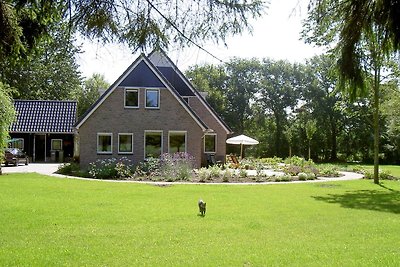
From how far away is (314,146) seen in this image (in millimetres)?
53219

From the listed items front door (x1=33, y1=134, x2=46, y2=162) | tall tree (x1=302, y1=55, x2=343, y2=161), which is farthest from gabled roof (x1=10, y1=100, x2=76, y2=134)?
tall tree (x1=302, y1=55, x2=343, y2=161)

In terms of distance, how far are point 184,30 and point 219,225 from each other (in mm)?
6254

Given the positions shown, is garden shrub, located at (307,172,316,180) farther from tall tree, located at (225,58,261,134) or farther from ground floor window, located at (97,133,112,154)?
tall tree, located at (225,58,261,134)

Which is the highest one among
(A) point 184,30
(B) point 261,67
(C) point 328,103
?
(B) point 261,67

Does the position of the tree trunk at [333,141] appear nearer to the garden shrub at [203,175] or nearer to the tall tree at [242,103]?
the tall tree at [242,103]

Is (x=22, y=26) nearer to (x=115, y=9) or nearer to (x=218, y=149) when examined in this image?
(x=115, y=9)

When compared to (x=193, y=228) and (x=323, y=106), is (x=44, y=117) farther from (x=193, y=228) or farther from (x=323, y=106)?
(x=193, y=228)

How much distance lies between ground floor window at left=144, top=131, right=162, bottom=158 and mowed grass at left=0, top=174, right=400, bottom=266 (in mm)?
10880

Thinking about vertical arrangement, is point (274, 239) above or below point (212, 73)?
below

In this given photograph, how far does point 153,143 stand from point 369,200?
15409mm

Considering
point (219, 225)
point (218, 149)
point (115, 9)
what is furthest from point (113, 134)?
point (115, 9)

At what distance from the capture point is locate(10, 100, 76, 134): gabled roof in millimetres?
38688

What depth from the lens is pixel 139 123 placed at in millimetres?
28172

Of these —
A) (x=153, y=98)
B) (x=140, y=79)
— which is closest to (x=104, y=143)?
(x=153, y=98)
